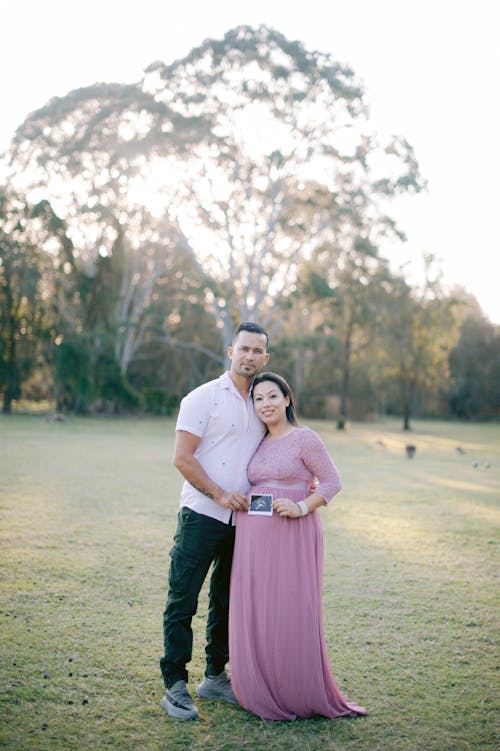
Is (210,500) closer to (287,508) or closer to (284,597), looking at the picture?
(287,508)

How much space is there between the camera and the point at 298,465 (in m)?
3.84

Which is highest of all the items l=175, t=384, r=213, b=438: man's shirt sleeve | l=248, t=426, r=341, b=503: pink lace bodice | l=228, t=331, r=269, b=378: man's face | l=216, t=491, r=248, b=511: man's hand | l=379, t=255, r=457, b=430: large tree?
l=379, t=255, r=457, b=430: large tree

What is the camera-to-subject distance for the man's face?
399 centimetres

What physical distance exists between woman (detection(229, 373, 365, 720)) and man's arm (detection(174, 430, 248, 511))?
4.8 inches

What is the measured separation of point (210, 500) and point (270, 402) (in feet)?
2.16

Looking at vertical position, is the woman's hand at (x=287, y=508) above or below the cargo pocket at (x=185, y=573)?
above

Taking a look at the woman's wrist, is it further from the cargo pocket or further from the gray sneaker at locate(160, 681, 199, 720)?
the gray sneaker at locate(160, 681, 199, 720)

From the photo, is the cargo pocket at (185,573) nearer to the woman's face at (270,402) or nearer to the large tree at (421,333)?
the woman's face at (270,402)

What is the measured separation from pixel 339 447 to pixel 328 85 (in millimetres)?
13565

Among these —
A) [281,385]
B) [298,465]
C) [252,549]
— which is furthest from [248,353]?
[252,549]

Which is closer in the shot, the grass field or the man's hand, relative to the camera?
the grass field

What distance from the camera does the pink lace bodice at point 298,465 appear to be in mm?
3818

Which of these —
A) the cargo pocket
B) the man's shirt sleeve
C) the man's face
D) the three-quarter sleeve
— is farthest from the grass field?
the man's face

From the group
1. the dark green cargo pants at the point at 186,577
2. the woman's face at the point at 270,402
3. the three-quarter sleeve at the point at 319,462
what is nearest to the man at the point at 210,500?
the dark green cargo pants at the point at 186,577
